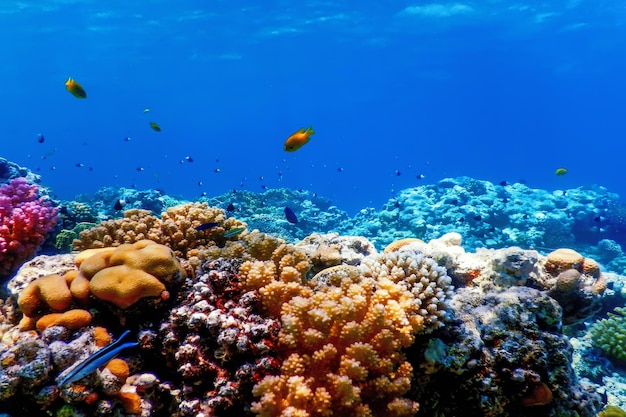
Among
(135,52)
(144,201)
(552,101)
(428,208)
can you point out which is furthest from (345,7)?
(552,101)

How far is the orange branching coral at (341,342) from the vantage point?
2648 millimetres

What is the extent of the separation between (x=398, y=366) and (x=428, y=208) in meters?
16.6

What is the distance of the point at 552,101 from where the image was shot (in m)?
81.8

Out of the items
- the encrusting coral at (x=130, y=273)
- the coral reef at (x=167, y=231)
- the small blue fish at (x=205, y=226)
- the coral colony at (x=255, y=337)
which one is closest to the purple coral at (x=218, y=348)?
the coral colony at (x=255, y=337)

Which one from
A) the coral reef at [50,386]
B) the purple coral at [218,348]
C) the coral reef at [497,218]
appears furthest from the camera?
the coral reef at [497,218]

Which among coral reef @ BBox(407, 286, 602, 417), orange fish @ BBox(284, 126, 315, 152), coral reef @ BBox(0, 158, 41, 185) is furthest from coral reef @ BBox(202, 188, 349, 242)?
coral reef @ BBox(407, 286, 602, 417)

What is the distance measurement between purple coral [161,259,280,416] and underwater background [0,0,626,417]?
0.02 m

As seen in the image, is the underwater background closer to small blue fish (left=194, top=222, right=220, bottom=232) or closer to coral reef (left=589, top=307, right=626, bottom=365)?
coral reef (left=589, top=307, right=626, bottom=365)

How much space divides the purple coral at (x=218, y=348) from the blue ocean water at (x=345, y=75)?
1271cm

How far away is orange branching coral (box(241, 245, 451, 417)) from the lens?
8.69 ft

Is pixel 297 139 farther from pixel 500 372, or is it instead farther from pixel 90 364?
pixel 90 364

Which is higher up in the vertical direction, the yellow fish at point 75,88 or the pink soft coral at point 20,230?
the yellow fish at point 75,88

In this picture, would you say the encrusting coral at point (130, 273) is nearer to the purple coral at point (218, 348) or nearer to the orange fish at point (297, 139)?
the purple coral at point (218, 348)

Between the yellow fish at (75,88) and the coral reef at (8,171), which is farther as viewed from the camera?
the coral reef at (8,171)
